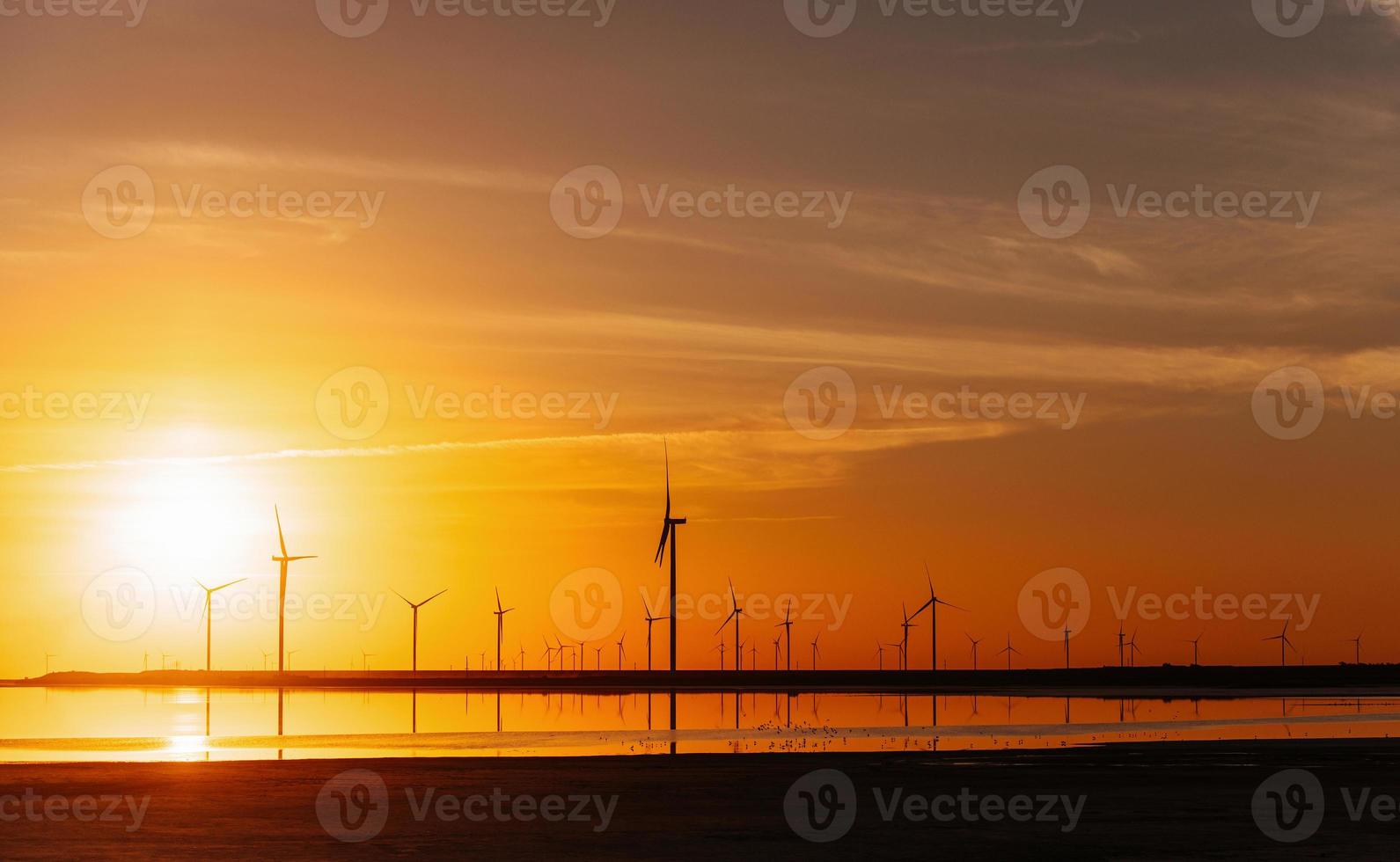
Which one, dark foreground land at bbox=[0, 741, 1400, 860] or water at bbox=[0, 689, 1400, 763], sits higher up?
dark foreground land at bbox=[0, 741, 1400, 860]

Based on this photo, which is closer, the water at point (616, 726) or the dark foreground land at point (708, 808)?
the dark foreground land at point (708, 808)

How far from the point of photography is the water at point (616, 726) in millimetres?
56594

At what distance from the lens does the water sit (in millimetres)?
56594

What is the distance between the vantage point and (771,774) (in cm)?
4216

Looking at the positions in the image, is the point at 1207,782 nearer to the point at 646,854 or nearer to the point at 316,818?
the point at 646,854

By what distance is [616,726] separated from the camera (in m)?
76.6

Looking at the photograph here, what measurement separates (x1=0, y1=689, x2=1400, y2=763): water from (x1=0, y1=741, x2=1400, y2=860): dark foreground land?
8717 millimetres

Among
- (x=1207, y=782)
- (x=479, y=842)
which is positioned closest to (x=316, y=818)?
(x=479, y=842)

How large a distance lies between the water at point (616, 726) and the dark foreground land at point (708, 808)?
872cm

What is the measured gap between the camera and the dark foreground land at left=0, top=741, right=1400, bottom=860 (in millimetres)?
27438

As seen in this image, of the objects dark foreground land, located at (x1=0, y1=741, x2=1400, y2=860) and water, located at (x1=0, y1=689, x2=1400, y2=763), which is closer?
dark foreground land, located at (x1=0, y1=741, x2=1400, y2=860)

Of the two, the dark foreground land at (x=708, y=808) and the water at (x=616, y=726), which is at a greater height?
the dark foreground land at (x=708, y=808)

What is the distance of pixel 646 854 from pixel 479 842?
3286 millimetres

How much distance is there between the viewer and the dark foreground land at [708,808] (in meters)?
27.4
